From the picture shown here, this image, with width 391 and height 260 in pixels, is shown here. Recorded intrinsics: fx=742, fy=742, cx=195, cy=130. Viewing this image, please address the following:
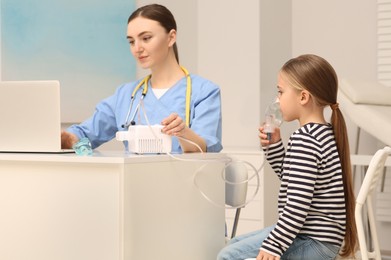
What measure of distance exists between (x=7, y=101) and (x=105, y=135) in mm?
696

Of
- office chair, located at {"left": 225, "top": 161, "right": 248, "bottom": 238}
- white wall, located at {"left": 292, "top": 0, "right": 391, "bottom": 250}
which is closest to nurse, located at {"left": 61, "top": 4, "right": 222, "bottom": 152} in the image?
office chair, located at {"left": 225, "top": 161, "right": 248, "bottom": 238}

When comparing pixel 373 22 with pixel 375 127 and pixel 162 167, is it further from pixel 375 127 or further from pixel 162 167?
pixel 162 167

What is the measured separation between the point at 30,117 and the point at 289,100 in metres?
0.69

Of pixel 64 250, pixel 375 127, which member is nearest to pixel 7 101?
pixel 64 250

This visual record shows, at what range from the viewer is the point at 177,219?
185cm

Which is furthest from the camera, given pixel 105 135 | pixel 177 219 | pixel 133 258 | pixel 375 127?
pixel 375 127

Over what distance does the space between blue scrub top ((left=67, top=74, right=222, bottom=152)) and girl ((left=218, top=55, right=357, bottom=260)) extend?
0.37 m

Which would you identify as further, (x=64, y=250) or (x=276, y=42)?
(x=276, y=42)

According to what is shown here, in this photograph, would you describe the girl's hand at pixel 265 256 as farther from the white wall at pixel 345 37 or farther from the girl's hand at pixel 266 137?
the white wall at pixel 345 37

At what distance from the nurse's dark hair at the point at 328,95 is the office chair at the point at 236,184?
0.99 feet

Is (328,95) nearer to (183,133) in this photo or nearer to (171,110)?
(183,133)

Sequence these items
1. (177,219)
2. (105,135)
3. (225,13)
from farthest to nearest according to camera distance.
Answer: (225,13) → (105,135) → (177,219)

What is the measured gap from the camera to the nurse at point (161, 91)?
2375mm

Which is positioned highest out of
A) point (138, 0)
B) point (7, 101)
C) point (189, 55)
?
point (138, 0)
